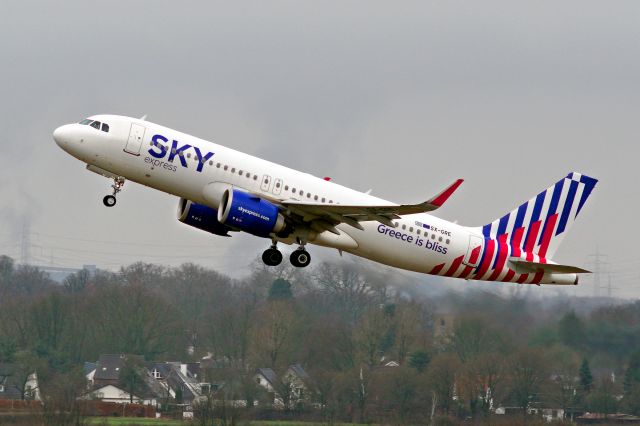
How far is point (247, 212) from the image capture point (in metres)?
47.5

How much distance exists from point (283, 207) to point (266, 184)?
1118 mm

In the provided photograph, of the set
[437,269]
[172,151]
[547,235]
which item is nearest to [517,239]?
[547,235]

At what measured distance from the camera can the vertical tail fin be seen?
178 ft

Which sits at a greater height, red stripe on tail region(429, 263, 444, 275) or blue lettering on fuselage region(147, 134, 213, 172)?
blue lettering on fuselage region(147, 134, 213, 172)

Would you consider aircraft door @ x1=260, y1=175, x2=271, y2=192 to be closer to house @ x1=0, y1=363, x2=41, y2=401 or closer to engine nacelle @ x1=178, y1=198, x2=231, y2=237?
engine nacelle @ x1=178, y1=198, x2=231, y2=237

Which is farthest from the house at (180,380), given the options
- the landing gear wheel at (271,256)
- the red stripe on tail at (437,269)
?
the red stripe on tail at (437,269)

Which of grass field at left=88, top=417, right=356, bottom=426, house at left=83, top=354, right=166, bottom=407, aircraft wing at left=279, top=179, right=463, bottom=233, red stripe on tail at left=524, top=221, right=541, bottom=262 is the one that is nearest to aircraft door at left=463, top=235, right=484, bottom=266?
red stripe on tail at left=524, top=221, right=541, bottom=262

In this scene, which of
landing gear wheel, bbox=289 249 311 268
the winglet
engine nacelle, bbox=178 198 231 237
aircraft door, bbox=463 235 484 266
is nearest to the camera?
the winglet

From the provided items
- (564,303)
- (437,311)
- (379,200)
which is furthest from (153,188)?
(564,303)

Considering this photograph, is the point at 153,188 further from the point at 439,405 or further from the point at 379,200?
the point at 439,405

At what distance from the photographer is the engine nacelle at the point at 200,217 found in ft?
168

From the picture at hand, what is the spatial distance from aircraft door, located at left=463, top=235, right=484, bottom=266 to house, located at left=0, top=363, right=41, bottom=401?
96.3 ft

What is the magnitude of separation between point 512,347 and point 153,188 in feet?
71.0

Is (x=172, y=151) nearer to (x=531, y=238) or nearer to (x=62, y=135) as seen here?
(x=62, y=135)
